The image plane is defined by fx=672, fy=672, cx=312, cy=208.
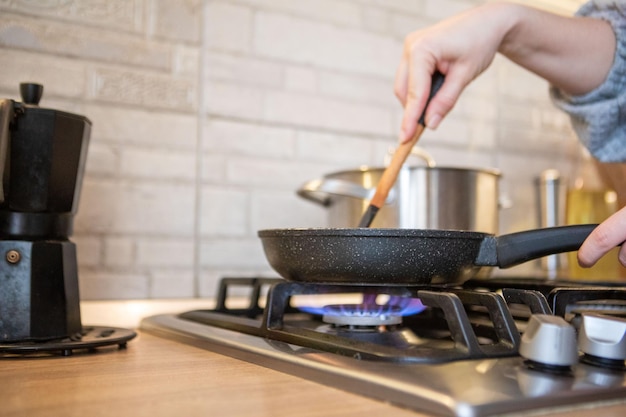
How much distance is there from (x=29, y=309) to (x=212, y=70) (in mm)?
543

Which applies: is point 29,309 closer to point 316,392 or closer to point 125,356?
point 125,356

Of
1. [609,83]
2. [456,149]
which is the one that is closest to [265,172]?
[456,149]

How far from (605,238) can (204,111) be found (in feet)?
2.18

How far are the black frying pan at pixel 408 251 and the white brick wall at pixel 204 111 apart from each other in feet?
1.37

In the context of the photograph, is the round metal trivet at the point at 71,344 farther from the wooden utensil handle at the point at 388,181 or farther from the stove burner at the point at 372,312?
the wooden utensil handle at the point at 388,181

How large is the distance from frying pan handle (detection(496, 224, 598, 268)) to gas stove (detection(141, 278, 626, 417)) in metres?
0.04

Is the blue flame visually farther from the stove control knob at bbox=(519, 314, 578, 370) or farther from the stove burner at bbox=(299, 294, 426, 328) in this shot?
the stove control knob at bbox=(519, 314, 578, 370)

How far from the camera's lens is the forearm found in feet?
2.95

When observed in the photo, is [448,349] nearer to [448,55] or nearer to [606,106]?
[448,55]

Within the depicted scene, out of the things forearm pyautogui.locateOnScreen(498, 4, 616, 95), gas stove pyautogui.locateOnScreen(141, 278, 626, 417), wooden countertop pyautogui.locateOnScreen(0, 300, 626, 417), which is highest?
forearm pyautogui.locateOnScreen(498, 4, 616, 95)

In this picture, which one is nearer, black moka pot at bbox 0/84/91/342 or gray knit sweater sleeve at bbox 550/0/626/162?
black moka pot at bbox 0/84/91/342

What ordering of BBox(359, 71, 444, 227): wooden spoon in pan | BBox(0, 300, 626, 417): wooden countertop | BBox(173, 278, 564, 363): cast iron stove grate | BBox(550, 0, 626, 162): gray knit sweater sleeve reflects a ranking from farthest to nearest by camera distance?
BBox(550, 0, 626, 162): gray knit sweater sleeve
BBox(359, 71, 444, 227): wooden spoon in pan
BBox(173, 278, 564, 363): cast iron stove grate
BBox(0, 300, 626, 417): wooden countertop

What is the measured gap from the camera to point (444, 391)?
432 mm

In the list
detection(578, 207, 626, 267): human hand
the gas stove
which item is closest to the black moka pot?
the gas stove
